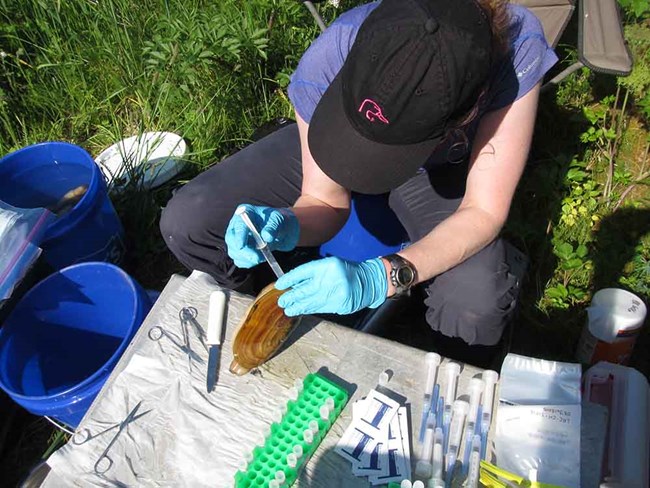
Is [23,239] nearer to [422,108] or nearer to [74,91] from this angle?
[74,91]

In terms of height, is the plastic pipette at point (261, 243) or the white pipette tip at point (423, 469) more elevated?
the plastic pipette at point (261, 243)

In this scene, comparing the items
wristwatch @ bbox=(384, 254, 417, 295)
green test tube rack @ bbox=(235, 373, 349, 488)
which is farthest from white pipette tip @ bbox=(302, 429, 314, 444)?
wristwatch @ bbox=(384, 254, 417, 295)

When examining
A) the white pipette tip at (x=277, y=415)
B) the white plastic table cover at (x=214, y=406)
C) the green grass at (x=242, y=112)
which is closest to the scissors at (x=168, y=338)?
the white plastic table cover at (x=214, y=406)

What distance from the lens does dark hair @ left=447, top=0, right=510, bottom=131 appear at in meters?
1.29

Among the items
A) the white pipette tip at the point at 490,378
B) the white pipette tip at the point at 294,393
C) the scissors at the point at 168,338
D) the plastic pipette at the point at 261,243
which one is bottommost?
the white pipette tip at the point at 490,378

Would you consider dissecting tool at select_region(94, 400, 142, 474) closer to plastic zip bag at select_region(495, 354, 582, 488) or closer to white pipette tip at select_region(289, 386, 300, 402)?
white pipette tip at select_region(289, 386, 300, 402)

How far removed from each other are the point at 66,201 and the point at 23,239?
0.42m

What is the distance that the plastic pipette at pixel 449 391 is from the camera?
126cm

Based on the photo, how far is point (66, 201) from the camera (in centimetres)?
229

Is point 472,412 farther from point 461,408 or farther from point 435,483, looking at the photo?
point 435,483

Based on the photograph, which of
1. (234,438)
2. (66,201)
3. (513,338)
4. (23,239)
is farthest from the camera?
(66,201)

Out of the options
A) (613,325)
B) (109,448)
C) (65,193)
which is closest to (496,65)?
(613,325)

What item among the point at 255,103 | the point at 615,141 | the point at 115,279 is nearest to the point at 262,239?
the point at 115,279

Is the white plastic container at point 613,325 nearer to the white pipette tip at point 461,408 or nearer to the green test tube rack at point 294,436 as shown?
the white pipette tip at point 461,408
